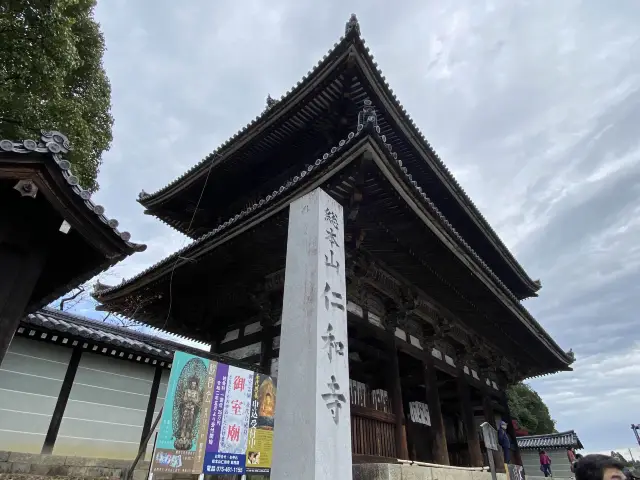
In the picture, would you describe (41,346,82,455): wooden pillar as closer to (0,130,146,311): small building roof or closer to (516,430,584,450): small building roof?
(0,130,146,311): small building roof

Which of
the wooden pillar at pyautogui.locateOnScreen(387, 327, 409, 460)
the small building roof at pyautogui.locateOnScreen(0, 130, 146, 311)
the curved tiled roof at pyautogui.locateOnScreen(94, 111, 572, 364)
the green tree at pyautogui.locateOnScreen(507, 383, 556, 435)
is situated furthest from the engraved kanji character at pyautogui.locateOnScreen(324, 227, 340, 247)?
the green tree at pyautogui.locateOnScreen(507, 383, 556, 435)

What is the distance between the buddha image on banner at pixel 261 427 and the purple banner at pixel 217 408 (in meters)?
0.56

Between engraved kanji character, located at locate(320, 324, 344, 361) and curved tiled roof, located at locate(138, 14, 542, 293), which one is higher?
curved tiled roof, located at locate(138, 14, 542, 293)

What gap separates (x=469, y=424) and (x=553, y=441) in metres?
21.3

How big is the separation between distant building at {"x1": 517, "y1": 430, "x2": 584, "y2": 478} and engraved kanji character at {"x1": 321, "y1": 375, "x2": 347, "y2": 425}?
2731 centimetres

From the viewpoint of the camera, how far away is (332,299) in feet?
14.2

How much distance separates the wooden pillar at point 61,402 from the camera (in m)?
7.90

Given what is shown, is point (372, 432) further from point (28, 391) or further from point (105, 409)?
point (28, 391)

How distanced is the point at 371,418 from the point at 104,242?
524 centimetres

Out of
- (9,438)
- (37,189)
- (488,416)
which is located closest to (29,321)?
(9,438)

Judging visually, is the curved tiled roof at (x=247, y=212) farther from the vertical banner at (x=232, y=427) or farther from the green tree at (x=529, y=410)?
the green tree at (x=529, y=410)

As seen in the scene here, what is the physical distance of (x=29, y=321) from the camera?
7660mm

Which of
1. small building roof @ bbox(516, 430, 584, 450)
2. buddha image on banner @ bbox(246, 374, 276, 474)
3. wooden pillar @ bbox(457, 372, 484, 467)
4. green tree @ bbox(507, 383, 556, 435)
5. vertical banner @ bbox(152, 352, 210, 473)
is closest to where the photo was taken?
vertical banner @ bbox(152, 352, 210, 473)

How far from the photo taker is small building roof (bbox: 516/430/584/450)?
24.8 meters
